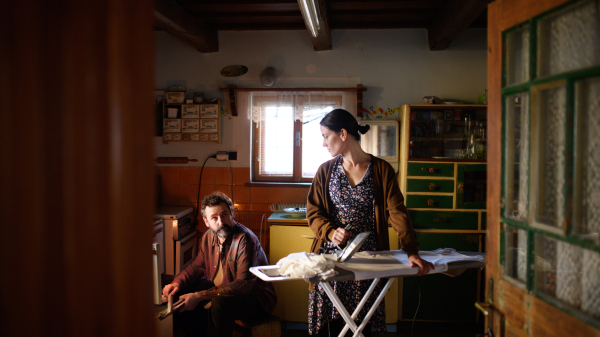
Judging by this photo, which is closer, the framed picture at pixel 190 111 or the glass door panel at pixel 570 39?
the glass door panel at pixel 570 39

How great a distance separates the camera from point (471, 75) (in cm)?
357

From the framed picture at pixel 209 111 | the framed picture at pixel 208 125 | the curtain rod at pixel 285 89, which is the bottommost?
the framed picture at pixel 208 125

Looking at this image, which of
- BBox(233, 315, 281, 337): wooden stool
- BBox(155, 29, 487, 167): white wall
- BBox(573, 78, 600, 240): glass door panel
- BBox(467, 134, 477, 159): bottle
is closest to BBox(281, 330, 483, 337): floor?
BBox(233, 315, 281, 337): wooden stool

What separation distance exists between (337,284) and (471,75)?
9.08ft

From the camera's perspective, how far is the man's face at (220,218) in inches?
95.3

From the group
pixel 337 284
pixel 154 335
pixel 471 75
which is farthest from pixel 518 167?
pixel 471 75

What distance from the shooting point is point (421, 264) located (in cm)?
172

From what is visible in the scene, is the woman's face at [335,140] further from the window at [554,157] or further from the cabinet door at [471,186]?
the cabinet door at [471,186]

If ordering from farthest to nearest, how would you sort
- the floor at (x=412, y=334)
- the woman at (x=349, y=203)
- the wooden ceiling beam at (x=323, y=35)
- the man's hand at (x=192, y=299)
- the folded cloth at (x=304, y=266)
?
the floor at (x=412, y=334)
the wooden ceiling beam at (x=323, y=35)
the man's hand at (x=192, y=299)
the woman at (x=349, y=203)
the folded cloth at (x=304, y=266)

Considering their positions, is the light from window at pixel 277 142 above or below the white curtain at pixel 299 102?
below

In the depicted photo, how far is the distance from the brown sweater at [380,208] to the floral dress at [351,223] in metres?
0.03

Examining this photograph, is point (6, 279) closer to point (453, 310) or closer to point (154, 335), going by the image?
point (154, 335)

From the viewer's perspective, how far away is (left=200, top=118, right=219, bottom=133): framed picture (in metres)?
3.75

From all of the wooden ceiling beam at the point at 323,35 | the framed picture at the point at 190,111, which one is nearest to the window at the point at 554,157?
the wooden ceiling beam at the point at 323,35
